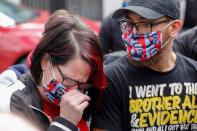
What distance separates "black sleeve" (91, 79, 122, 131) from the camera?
9.07 ft

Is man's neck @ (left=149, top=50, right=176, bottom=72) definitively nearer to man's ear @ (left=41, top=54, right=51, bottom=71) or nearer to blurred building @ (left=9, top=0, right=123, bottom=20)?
man's ear @ (left=41, top=54, right=51, bottom=71)

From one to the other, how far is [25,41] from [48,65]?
4.54 metres

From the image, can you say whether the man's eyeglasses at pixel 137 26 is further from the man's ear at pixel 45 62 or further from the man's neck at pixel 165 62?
the man's ear at pixel 45 62

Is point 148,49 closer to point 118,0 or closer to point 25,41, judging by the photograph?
point 25,41

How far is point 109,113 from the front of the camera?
278 centimetres

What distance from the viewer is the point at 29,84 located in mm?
2654

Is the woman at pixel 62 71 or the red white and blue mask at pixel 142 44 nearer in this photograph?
the woman at pixel 62 71

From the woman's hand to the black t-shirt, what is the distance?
0.20 m

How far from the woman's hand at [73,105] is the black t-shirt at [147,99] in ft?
0.66

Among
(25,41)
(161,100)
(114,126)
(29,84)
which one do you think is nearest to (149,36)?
(161,100)

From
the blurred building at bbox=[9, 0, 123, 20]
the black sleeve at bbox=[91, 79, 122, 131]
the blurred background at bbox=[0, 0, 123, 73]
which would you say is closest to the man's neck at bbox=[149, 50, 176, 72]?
the black sleeve at bbox=[91, 79, 122, 131]

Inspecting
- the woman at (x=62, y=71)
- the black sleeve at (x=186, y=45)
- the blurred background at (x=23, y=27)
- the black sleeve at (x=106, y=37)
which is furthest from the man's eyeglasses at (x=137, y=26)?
the black sleeve at (x=106, y=37)

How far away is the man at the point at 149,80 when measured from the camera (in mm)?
2777

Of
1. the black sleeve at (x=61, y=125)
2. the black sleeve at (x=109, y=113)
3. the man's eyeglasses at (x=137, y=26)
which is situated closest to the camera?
the black sleeve at (x=61, y=125)
